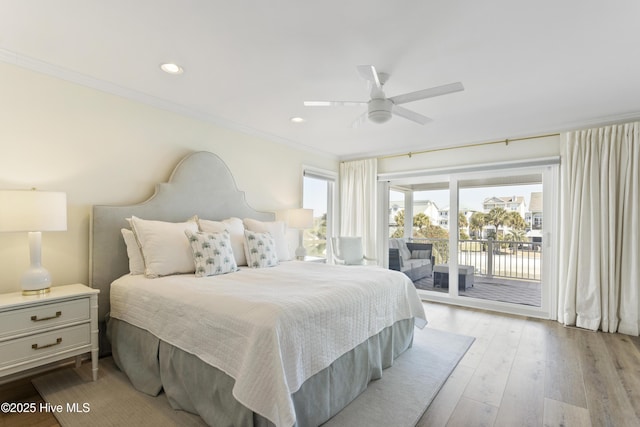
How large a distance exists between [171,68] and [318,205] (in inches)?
131

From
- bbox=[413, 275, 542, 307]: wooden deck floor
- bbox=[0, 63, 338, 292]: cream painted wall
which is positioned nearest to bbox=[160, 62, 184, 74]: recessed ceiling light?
bbox=[0, 63, 338, 292]: cream painted wall

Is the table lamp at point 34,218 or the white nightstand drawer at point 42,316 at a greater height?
the table lamp at point 34,218

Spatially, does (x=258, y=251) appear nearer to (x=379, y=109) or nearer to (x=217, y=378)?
(x=217, y=378)

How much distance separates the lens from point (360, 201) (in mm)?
5484

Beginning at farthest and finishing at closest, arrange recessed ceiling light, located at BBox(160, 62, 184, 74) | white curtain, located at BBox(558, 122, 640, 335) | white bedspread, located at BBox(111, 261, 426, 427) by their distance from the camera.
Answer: white curtain, located at BBox(558, 122, 640, 335)
recessed ceiling light, located at BBox(160, 62, 184, 74)
white bedspread, located at BBox(111, 261, 426, 427)

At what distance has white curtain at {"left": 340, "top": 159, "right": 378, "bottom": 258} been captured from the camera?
537cm

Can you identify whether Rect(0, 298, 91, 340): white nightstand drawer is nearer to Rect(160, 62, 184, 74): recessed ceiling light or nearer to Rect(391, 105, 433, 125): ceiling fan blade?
Rect(160, 62, 184, 74): recessed ceiling light

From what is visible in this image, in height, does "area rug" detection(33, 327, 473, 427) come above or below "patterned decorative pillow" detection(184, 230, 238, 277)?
below

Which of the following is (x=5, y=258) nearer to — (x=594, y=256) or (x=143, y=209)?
(x=143, y=209)

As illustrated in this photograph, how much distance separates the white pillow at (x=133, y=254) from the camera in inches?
105

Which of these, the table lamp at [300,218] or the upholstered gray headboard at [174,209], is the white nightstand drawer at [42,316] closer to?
the upholstered gray headboard at [174,209]

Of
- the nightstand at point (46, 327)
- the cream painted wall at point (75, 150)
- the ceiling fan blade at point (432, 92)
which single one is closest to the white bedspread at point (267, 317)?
the nightstand at point (46, 327)

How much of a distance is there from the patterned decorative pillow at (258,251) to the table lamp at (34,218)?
1489 mm

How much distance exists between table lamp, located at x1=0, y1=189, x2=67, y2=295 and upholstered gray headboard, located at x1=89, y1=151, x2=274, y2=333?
41 cm
